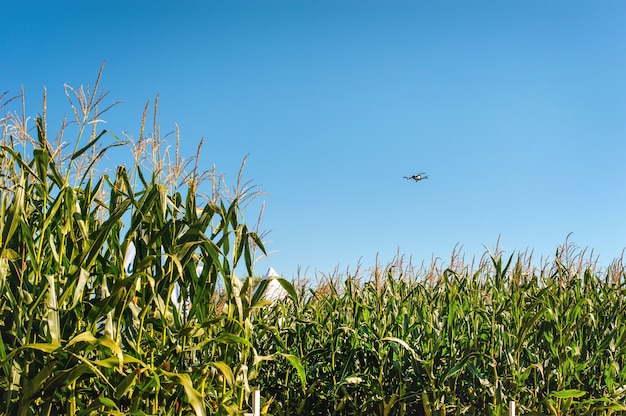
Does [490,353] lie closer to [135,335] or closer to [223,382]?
[223,382]

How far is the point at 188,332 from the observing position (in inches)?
123

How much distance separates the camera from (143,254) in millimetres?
3268

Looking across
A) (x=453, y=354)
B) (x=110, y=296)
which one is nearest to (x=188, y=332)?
(x=110, y=296)

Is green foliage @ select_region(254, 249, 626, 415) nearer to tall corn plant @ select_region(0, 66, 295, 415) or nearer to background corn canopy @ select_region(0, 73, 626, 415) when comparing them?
background corn canopy @ select_region(0, 73, 626, 415)

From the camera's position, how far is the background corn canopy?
294 centimetres

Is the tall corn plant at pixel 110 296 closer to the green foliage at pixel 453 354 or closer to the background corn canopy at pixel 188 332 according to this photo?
the background corn canopy at pixel 188 332

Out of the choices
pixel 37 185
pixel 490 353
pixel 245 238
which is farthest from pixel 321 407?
pixel 37 185

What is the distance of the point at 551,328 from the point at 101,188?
3.34 metres

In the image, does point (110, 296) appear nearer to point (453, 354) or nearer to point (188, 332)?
point (188, 332)


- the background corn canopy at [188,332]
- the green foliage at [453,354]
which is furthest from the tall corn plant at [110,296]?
the green foliage at [453,354]

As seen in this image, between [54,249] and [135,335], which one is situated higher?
[54,249]

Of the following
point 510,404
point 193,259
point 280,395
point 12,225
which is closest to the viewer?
point 12,225

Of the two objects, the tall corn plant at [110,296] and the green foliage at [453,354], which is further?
the green foliage at [453,354]

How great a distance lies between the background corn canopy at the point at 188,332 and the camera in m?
2.94
